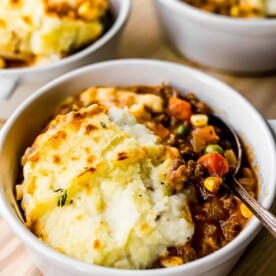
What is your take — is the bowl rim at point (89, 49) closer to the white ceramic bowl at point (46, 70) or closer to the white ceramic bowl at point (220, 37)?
the white ceramic bowl at point (46, 70)

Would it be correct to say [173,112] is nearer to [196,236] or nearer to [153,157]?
[153,157]

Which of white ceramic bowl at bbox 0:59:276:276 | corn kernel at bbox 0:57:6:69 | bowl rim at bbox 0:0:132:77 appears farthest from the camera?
corn kernel at bbox 0:57:6:69

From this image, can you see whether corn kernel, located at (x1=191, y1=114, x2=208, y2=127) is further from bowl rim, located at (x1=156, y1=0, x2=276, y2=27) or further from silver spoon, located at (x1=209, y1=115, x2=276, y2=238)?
bowl rim, located at (x1=156, y1=0, x2=276, y2=27)

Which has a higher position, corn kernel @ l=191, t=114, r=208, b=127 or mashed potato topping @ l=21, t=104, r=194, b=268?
mashed potato topping @ l=21, t=104, r=194, b=268

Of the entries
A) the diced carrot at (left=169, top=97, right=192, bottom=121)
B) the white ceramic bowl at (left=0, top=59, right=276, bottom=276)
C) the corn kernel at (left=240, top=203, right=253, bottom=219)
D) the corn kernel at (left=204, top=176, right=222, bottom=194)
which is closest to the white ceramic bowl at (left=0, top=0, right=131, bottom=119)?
the white ceramic bowl at (left=0, top=59, right=276, bottom=276)

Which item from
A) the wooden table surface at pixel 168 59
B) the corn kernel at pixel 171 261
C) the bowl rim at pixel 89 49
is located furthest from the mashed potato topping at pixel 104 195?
the bowl rim at pixel 89 49
